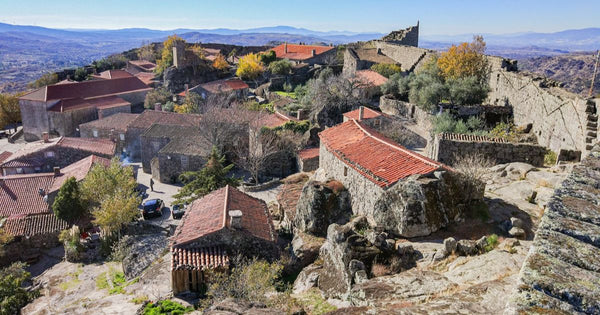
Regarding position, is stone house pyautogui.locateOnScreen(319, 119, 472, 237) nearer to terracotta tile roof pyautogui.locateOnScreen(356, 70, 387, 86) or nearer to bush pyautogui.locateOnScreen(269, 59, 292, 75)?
terracotta tile roof pyautogui.locateOnScreen(356, 70, 387, 86)

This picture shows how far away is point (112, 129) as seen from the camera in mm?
44031

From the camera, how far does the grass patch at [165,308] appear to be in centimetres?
1291

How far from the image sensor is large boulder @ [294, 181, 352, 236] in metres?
16.7

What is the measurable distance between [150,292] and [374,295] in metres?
9.32

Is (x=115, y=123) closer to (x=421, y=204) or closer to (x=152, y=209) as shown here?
(x=152, y=209)

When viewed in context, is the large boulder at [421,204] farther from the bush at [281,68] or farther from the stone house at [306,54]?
the stone house at [306,54]

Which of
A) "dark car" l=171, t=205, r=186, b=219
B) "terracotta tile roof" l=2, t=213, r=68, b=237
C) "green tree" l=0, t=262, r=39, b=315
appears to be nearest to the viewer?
"green tree" l=0, t=262, r=39, b=315

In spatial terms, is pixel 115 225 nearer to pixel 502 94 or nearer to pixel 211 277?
pixel 211 277

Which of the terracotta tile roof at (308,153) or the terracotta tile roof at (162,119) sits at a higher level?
the terracotta tile roof at (162,119)

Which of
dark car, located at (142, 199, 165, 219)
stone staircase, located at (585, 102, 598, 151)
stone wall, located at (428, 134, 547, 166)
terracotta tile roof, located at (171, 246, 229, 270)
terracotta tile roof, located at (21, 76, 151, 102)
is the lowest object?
dark car, located at (142, 199, 165, 219)

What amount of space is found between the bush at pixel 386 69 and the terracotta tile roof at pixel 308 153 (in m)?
18.7

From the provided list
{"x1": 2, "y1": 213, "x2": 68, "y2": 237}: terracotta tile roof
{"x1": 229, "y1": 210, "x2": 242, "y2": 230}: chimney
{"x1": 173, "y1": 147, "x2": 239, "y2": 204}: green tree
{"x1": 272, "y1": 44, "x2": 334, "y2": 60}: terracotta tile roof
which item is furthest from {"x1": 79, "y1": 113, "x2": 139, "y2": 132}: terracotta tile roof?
{"x1": 229, "y1": 210, "x2": 242, "y2": 230}: chimney

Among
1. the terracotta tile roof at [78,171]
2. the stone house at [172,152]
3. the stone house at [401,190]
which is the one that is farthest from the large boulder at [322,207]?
the terracotta tile roof at [78,171]

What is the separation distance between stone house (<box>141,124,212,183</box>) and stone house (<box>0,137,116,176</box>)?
11.3ft
